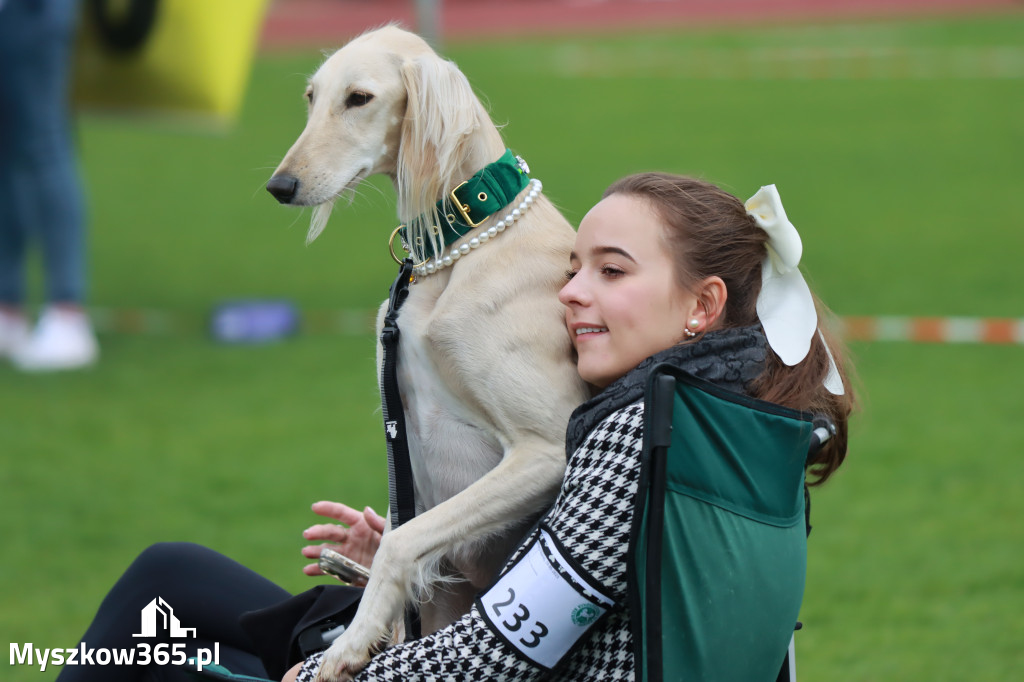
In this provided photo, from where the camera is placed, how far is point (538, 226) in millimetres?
2383

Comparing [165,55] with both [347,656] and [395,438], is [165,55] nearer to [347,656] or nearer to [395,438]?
[395,438]

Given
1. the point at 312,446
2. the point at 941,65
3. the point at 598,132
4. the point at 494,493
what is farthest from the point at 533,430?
the point at 941,65

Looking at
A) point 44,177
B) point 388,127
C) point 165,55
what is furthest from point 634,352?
point 165,55

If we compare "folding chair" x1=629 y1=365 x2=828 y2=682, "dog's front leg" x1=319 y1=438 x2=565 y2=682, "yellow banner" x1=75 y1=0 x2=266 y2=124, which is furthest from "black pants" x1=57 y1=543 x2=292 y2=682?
"yellow banner" x1=75 y1=0 x2=266 y2=124

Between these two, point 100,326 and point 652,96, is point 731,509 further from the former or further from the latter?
point 652,96

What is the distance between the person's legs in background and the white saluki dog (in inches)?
174

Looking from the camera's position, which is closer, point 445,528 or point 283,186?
point 445,528

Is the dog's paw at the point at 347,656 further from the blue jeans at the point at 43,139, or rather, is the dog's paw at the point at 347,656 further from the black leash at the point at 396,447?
the blue jeans at the point at 43,139

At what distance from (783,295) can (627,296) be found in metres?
0.25

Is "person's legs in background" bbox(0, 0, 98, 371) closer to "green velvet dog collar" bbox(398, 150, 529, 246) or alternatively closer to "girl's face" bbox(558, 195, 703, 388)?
"green velvet dog collar" bbox(398, 150, 529, 246)

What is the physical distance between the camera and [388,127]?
8.13 feet

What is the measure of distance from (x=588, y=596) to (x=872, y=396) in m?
4.57

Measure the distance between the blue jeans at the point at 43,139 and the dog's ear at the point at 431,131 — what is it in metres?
4.60

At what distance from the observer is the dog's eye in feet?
8.02
